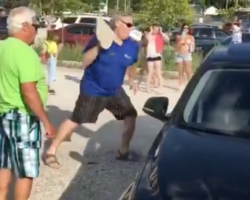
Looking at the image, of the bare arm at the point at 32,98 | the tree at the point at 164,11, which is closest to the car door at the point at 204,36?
the tree at the point at 164,11

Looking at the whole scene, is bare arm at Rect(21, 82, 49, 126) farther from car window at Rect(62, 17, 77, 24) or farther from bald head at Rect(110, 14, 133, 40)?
car window at Rect(62, 17, 77, 24)

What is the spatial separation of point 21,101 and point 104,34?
96.3 inches

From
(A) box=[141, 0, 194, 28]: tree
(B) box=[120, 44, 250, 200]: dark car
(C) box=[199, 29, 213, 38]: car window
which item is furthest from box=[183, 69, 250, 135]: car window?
(A) box=[141, 0, 194, 28]: tree

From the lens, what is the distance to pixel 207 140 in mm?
4457

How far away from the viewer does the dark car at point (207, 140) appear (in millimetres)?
3818

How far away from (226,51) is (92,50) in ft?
8.50

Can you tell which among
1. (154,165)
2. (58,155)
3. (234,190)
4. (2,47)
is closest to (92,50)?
(58,155)

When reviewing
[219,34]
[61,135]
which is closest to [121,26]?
[61,135]

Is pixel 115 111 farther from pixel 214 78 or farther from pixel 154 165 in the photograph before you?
pixel 154 165

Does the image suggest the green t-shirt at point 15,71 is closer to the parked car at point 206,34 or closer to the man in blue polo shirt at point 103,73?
the man in blue polo shirt at point 103,73

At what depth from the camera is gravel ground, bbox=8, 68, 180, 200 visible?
7042mm

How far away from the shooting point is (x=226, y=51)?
17.9ft

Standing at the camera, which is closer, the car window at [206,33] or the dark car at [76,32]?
the dark car at [76,32]

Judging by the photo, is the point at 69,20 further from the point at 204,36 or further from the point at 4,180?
the point at 4,180
